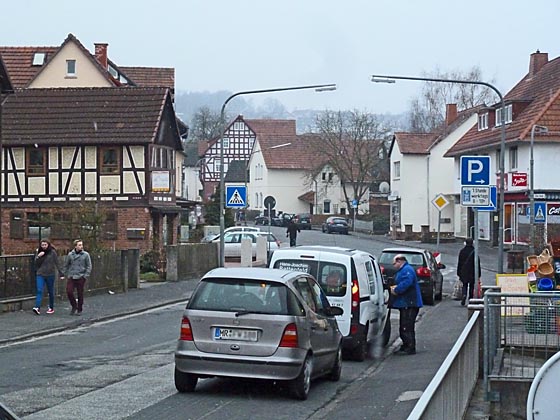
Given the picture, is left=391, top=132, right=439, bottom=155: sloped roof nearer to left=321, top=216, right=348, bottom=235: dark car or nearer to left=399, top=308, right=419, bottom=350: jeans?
left=321, top=216, right=348, bottom=235: dark car

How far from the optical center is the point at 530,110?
5706 centimetres

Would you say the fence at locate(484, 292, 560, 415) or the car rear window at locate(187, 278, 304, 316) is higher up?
the car rear window at locate(187, 278, 304, 316)

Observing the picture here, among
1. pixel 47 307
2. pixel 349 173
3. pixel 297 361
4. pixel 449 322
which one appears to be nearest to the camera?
pixel 297 361

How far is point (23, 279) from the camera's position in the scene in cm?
2533

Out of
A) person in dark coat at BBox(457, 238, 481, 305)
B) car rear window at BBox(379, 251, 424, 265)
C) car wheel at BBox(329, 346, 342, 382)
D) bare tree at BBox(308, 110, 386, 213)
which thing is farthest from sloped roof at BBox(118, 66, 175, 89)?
car wheel at BBox(329, 346, 342, 382)

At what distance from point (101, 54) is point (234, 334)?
1987 inches

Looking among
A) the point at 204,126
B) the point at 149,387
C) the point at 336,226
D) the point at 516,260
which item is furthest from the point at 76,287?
the point at 204,126

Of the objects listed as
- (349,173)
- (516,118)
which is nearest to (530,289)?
(516,118)

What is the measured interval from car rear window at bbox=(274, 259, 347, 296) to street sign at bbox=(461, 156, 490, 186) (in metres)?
5.13

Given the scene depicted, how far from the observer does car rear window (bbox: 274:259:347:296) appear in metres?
16.5

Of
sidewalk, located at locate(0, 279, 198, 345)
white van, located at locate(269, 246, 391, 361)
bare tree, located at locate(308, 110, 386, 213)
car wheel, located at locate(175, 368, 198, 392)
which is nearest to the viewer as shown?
car wheel, located at locate(175, 368, 198, 392)

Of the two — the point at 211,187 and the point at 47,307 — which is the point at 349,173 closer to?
the point at 211,187

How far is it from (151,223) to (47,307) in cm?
1948

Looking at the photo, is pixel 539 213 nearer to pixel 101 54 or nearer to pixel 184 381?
pixel 184 381
